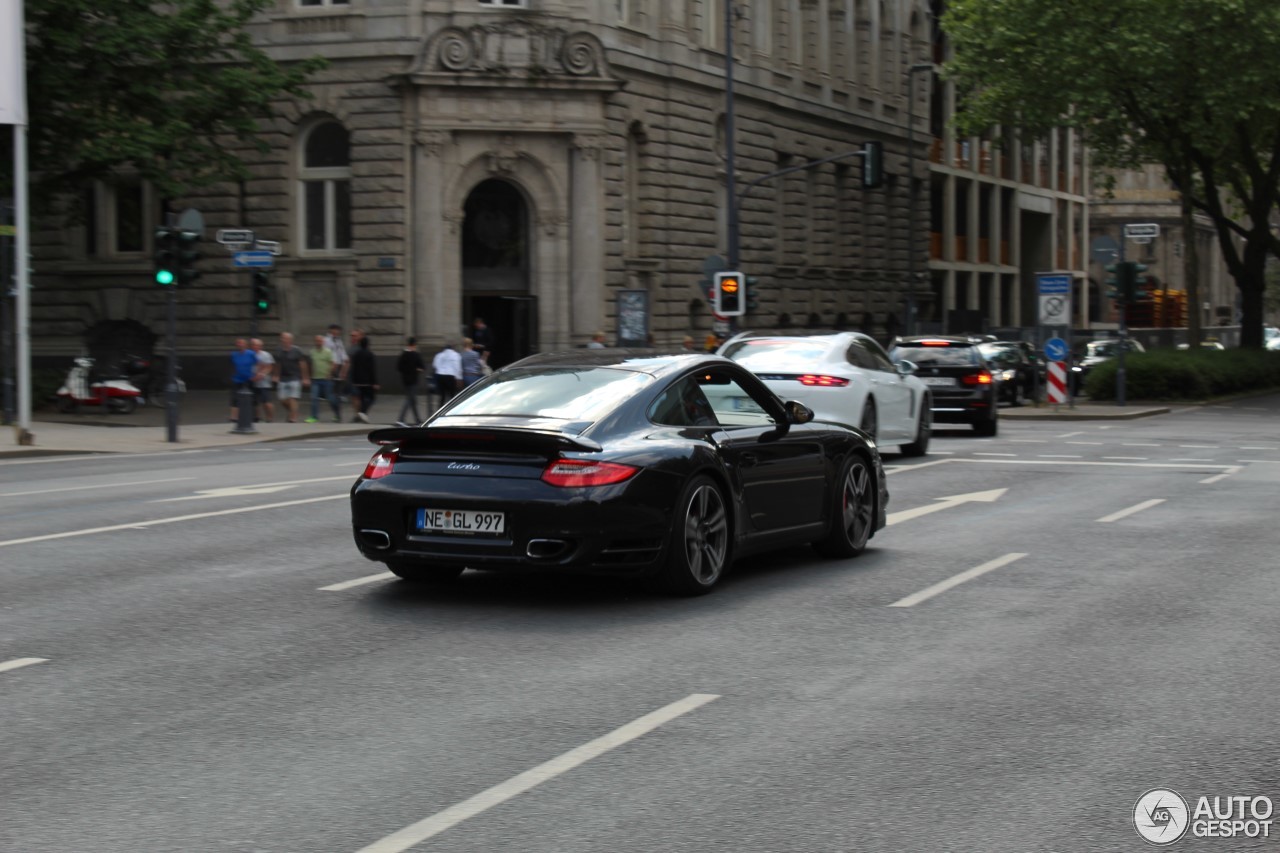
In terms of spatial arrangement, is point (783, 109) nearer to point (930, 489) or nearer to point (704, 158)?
point (704, 158)

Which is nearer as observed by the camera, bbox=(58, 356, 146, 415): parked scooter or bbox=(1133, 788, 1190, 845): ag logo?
bbox=(1133, 788, 1190, 845): ag logo

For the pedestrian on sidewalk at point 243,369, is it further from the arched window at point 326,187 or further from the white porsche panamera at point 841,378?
the arched window at point 326,187

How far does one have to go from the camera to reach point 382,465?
33.0 feet

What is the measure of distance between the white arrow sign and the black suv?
10.2 meters

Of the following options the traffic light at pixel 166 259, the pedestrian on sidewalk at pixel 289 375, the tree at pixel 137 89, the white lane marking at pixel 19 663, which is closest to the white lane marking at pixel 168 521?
the white lane marking at pixel 19 663

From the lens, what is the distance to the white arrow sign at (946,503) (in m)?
15.0

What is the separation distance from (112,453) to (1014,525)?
15.6 metres

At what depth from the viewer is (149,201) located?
45156mm

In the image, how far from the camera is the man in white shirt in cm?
3488

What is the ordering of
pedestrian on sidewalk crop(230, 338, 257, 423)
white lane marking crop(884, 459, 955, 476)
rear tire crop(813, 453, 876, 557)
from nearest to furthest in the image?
rear tire crop(813, 453, 876, 557)
white lane marking crop(884, 459, 955, 476)
pedestrian on sidewalk crop(230, 338, 257, 423)

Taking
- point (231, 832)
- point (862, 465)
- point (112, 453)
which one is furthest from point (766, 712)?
point (112, 453)

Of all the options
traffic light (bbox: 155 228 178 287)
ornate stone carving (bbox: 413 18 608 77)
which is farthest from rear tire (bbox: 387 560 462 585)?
ornate stone carving (bbox: 413 18 608 77)

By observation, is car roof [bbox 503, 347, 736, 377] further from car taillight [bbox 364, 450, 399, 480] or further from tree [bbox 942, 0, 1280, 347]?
tree [bbox 942, 0, 1280, 347]

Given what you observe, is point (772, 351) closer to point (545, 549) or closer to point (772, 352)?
point (772, 352)
